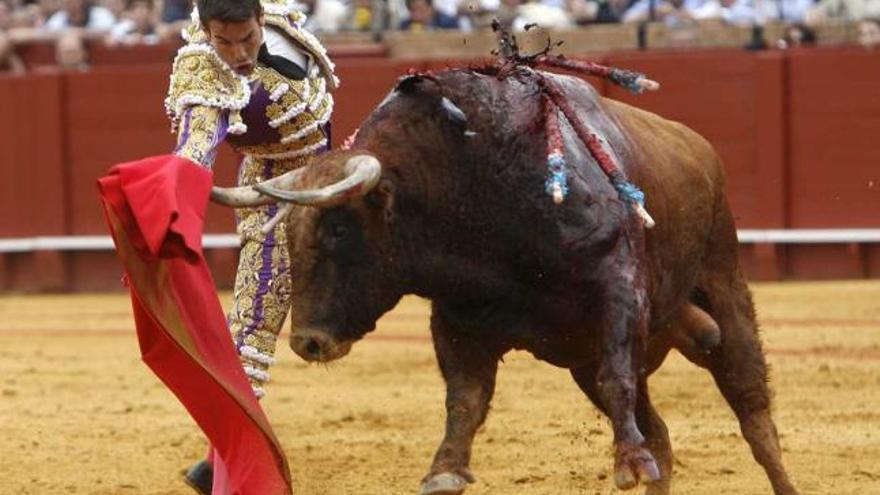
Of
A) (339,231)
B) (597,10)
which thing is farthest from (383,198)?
(597,10)

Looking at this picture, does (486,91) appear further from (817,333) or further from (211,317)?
(817,333)

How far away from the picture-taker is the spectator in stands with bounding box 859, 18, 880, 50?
11.4m

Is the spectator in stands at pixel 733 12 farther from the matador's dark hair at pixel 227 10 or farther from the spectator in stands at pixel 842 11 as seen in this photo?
the matador's dark hair at pixel 227 10

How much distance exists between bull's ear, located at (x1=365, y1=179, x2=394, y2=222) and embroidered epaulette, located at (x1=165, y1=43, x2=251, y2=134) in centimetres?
55

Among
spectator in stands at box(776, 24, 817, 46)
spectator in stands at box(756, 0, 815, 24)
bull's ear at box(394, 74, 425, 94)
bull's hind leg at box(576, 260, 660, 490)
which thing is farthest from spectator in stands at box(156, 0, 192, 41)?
bull's hind leg at box(576, 260, 660, 490)

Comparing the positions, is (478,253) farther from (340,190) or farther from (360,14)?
(360,14)

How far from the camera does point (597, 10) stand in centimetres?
1209

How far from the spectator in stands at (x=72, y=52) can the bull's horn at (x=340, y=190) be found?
864 centimetres

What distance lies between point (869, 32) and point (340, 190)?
7.89 metres

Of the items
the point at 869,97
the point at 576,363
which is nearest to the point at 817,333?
the point at 869,97

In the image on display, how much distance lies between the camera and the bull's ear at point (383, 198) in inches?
165

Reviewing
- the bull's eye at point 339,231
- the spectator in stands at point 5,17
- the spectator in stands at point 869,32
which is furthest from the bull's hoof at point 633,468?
the spectator in stands at point 5,17

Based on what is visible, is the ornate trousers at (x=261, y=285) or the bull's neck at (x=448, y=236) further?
the ornate trousers at (x=261, y=285)

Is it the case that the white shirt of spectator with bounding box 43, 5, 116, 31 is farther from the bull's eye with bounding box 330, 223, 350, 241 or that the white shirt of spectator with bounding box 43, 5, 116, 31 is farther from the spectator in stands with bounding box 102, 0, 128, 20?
the bull's eye with bounding box 330, 223, 350, 241
